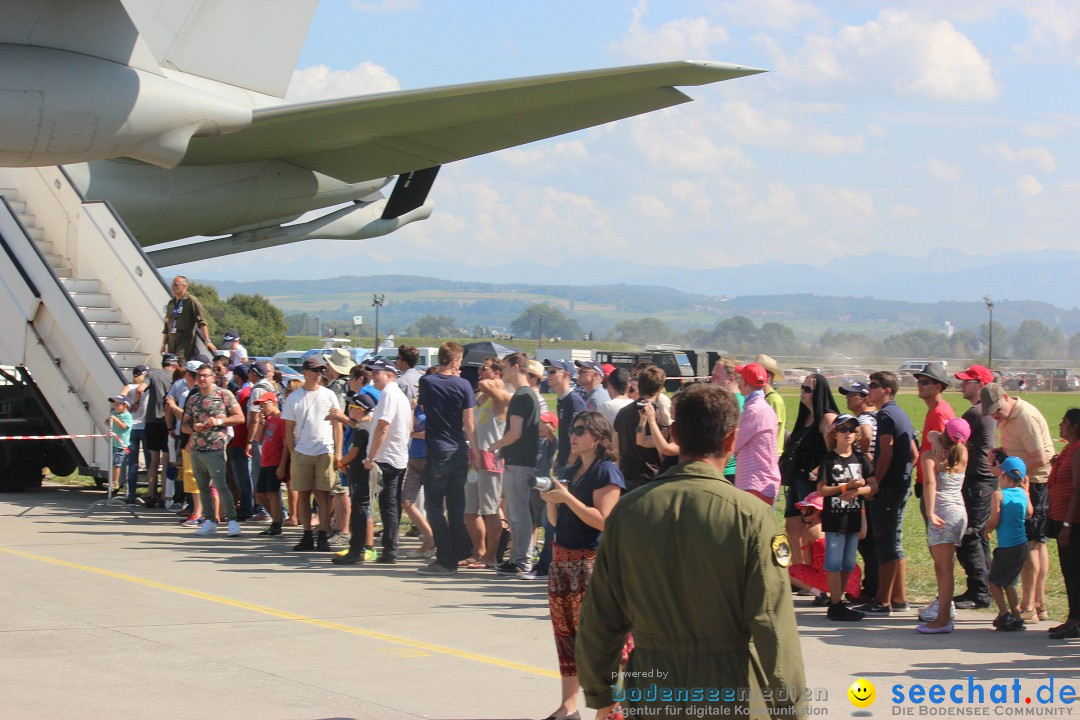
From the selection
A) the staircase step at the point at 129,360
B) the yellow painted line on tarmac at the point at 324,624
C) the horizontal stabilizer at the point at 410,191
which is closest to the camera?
the yellow painted line on tarmac at the point at 324,624

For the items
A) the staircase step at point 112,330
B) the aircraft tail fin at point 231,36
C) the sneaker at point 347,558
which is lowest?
the sneaker at point 347,558

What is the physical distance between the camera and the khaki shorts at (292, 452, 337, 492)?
38.5ft

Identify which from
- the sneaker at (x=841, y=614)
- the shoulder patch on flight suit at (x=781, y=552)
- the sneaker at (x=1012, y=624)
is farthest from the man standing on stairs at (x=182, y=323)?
the shoulder patch on flight suit at (x=781, y=552)

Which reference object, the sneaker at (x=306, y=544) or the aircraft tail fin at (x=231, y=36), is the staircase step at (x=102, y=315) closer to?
the aircraft tail fin at (x=231, y=36)

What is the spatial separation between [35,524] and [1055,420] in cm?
3666

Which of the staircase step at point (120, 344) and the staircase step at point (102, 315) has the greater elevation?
the staircase step at point (102, 315)

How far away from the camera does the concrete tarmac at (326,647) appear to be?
603 centimetres

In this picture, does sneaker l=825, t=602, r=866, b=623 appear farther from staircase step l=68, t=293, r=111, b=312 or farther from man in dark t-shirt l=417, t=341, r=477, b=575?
staircase step l=68, t=293, r=111, b=312

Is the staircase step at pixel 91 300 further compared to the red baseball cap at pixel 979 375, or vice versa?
the staircase step at pixel 91 300

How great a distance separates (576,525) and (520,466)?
4.72 m

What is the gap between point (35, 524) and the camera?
12.9 meters

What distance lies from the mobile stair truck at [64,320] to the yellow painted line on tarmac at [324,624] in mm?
4516

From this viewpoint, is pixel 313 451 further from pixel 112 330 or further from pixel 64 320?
pixel 112 330

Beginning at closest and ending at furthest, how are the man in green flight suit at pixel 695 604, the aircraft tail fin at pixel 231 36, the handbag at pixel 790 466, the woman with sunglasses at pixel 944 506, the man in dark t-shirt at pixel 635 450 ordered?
the man in green flight suit at pixel 695 604 < the woman with sunglasses at pixel 944 506 < the man in dark t-shirt at pixel 635 450 < the handbag at pixel 790 466 < the aircraft tail fin at pixel 231 36
